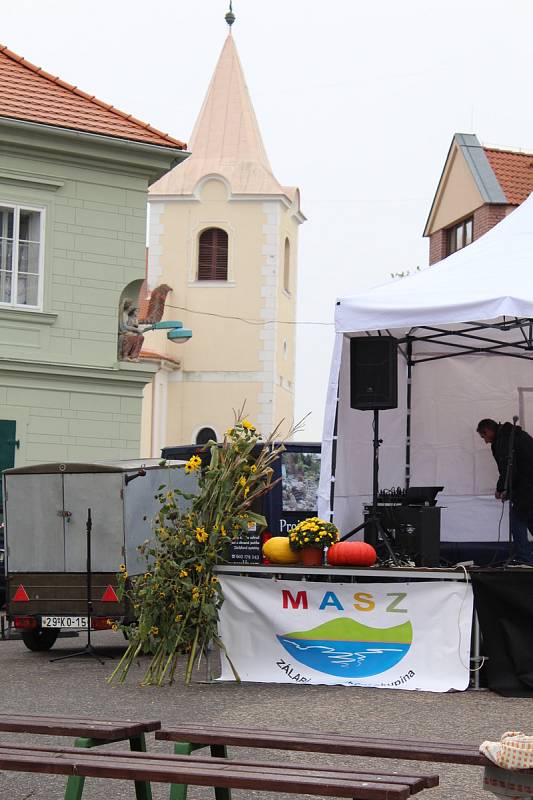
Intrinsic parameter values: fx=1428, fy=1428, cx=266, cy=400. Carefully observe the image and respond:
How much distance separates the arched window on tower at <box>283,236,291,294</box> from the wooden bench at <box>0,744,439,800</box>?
173ft

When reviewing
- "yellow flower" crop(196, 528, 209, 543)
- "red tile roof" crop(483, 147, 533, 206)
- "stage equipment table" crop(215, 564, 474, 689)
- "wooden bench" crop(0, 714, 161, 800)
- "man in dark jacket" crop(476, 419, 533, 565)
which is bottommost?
"wooden bench" crop(0, 714, 161, 800)

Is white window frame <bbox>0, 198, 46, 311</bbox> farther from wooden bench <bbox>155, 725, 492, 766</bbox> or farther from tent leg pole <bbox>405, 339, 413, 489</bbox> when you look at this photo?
wooden bench <bbox>155, 725, 492, 766</bbox>

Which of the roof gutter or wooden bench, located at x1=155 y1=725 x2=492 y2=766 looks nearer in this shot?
wooden bench, located at x1=155 y1=725 x2=492 y2=766

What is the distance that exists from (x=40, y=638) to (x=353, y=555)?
4783 mm

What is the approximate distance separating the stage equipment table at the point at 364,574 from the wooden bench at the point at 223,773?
19.1ft

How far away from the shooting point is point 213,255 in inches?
2274

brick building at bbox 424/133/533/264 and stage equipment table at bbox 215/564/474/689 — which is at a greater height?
brick building at bbox 424/133/533/264

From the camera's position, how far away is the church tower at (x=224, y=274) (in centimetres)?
5469

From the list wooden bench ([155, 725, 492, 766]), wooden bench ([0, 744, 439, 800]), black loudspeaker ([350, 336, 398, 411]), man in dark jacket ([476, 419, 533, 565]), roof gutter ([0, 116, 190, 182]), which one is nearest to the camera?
wooden bench ([0, 744, 439, 800])

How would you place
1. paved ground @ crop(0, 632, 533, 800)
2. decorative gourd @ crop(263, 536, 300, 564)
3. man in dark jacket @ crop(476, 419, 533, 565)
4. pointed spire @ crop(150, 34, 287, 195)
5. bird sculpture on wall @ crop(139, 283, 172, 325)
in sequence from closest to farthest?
paved ground @ crop(0, 632, 533, 800)
decorative gourd @ crop(263, 536, 300, 564)
man in dark jacket @ crop(476, 419, 533, 565)
bird sculpture on wall @ crop(139, 283, 172, 325)
pointed spire @ crop(150, 34, 287, 195)

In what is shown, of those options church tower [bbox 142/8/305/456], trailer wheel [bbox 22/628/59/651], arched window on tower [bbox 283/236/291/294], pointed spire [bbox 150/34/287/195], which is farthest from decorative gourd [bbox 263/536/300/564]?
pointed spire [bbox 150/34/287/195]

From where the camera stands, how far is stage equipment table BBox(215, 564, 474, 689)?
11133mm

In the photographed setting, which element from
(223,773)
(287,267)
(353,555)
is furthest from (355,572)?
(287,267)

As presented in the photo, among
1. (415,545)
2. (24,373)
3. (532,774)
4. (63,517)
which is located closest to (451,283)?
(415,545)
